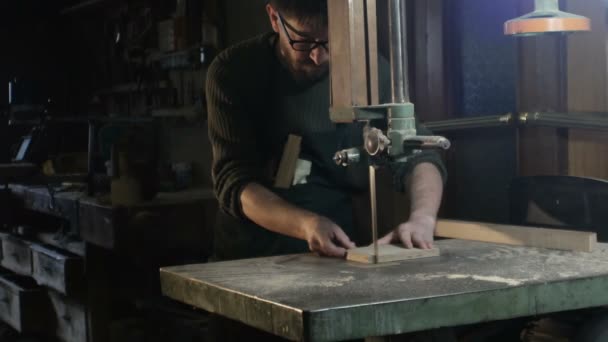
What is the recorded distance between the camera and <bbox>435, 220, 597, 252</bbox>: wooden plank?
180cm

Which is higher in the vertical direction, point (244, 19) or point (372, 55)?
point (244, 19)

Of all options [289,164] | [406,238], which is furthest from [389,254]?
[289,164]

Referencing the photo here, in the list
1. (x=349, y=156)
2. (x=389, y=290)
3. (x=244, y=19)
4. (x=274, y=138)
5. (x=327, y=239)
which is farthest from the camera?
(x=244, y=19)

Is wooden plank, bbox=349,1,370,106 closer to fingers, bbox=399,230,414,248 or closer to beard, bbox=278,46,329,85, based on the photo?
fingers, bbox=399,230,414,248

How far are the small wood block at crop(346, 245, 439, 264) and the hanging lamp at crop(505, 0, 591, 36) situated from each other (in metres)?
0.63

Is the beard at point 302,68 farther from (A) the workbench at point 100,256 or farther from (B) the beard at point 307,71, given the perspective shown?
(A) the workbench at point 100,256

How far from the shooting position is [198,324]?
356 cm

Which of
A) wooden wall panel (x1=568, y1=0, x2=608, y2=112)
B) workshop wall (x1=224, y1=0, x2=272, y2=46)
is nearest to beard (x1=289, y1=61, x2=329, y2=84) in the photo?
wooden wall panel (x1=568, y1=0, x2=608, y2=112)

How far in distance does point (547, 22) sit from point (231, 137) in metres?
0.83

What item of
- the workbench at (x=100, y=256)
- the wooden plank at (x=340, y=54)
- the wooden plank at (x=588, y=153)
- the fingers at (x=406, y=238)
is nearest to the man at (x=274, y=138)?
the fingers at (x=406, y=238)

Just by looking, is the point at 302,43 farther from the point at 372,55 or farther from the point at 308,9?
the point at 372,55

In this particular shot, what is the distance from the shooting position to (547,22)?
2.11 meters

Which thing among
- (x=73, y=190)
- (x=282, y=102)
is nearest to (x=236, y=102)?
(x=282, y=102)

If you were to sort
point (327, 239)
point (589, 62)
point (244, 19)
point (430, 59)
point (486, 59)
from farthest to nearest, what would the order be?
point (244, 19)
point (430, 59)
point (486, 59)
point (589, 62)
point (327, 239)
